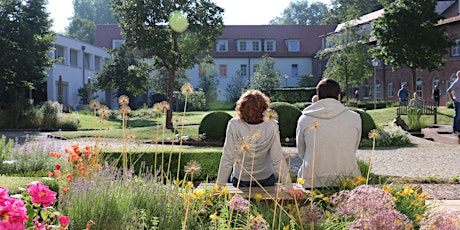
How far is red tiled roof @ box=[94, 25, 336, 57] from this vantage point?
5959 cm

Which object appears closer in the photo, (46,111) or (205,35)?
(205,35)

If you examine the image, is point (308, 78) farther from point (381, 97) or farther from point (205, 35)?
point (205, 35)

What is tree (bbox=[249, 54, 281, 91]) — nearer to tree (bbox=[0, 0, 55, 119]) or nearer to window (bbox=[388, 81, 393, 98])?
window (bbox=[388, 81, 393, 98])

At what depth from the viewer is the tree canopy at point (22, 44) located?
2545cm

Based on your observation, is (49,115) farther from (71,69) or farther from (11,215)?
(11,215)

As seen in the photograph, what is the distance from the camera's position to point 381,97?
1850 inches

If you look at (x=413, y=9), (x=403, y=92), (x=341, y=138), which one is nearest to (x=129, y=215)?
(x=341, y=138)

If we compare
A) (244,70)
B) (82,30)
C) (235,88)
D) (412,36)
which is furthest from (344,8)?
(82,30)

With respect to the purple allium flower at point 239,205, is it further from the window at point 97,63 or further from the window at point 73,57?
the window at point 97,63

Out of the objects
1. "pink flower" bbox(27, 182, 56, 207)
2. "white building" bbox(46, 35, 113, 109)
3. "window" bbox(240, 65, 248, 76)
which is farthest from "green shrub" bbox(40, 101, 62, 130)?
"window" bbox(240, 65, 248, 76)

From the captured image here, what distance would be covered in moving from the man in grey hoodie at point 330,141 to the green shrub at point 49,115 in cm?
2195

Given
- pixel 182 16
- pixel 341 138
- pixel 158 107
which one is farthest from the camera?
pixel 182 16

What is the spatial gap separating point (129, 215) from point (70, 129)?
75.2 feet

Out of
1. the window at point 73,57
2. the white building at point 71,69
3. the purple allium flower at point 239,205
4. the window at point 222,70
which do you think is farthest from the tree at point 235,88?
the purple allium flower at point 239,205
